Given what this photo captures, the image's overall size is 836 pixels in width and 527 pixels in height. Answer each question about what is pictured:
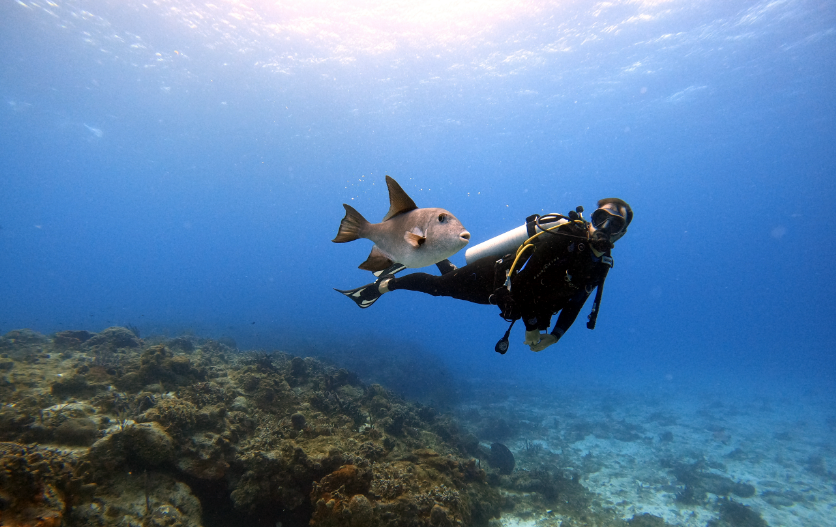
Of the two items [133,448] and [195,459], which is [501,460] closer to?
[195,459]

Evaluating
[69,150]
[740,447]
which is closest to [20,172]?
[69,150]

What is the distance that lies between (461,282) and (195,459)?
190 inches

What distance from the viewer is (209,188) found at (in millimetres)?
76000

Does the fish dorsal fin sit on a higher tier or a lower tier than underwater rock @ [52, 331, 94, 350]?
higher

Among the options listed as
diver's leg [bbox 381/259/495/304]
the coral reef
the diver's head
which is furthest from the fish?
the coral reef

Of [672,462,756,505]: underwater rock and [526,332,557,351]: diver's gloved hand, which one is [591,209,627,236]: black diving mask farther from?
[672,462,756,505]: underwater rock

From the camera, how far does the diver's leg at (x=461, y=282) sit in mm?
4582

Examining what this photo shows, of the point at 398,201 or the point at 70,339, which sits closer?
the point at 398,201

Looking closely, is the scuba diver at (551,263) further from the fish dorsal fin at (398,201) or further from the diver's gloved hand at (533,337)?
the fish dorsal fin at (398,201)

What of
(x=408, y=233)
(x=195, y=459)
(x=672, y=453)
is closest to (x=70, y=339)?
(x=195, y=459)

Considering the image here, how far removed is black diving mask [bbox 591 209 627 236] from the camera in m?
3.87

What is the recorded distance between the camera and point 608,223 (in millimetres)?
3908

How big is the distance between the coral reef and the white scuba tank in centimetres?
369

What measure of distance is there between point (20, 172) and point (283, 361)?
98.4 meters
